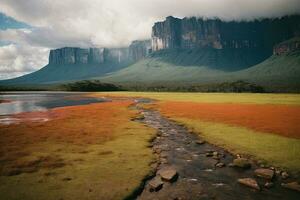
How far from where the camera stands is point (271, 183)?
56.6 feet

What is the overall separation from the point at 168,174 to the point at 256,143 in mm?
12865

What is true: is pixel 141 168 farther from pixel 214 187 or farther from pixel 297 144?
pixel 297 144

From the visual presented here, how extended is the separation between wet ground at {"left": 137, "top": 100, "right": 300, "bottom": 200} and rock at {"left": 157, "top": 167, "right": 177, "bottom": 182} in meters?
0.31

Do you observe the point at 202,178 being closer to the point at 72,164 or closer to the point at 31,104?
the point at 72,164

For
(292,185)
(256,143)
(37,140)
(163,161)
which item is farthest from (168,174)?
(37,140)

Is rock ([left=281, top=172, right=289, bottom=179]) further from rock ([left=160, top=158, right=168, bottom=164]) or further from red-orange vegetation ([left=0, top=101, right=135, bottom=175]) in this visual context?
red-orange vegetation ([left=0, top=101, right=135, bottom=175])

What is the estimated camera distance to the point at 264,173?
18797 millimetres

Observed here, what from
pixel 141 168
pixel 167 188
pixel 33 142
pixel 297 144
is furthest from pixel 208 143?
pixel 33 142

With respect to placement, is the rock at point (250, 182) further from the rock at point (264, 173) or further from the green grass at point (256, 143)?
the green grass at point (256, 143)

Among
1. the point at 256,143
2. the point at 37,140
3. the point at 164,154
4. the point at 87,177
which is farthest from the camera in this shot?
the point at 37,140

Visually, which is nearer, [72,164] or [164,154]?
[72,164]

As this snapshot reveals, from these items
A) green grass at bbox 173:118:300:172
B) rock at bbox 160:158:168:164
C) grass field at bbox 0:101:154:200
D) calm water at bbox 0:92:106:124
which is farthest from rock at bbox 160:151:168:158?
calm water at bbox 0:92:106:124

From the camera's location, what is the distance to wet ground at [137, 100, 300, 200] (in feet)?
51.6

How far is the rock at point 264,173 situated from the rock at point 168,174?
579 centimetres
